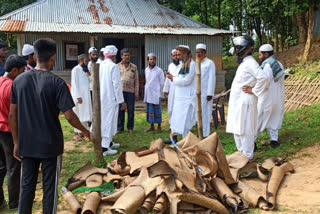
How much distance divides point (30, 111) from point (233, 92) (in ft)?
10.7

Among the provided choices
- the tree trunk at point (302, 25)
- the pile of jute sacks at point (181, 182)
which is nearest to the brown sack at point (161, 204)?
the pile of jute sacks at point (181, 182)

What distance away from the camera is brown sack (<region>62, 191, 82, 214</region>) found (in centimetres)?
364

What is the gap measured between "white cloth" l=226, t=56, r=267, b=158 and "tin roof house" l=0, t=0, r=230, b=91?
822 cm

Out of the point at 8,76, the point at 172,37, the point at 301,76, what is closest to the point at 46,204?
the point at 8,76

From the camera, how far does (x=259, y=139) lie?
7012mm

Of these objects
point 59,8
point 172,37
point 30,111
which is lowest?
point 30,111

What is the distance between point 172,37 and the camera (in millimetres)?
13531

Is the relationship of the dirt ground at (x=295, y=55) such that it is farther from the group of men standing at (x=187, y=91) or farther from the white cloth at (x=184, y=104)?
the white cloth at (x=184, y=104)

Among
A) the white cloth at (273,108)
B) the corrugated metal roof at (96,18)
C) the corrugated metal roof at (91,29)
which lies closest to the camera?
the white cloth at (273,108)

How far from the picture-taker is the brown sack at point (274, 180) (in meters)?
3.72

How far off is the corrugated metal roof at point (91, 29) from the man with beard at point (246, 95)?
8.14m

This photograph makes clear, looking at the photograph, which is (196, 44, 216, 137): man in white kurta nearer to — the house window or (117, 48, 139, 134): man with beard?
(117, 48, 139, 134): man with beard

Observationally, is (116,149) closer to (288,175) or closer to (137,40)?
(288,175)

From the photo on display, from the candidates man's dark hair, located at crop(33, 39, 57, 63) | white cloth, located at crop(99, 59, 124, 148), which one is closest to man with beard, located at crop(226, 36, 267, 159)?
white cloth, located at crop(99, 59, 124, 148)
